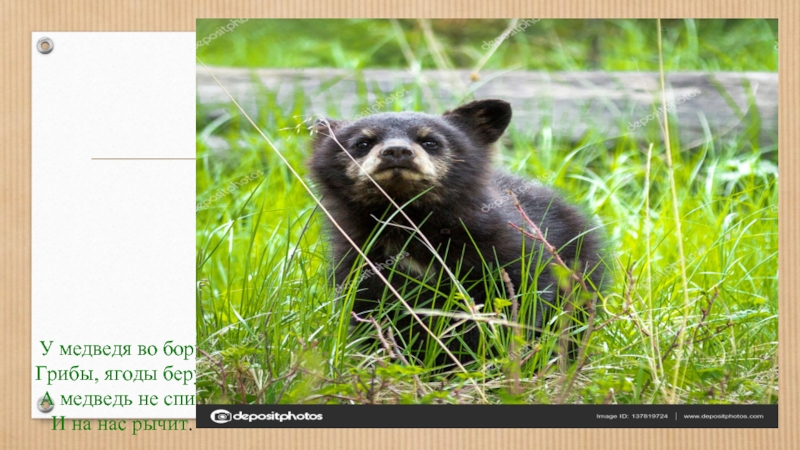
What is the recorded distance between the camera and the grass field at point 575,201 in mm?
3295

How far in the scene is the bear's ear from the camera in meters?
4.47

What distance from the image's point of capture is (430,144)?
4.18m

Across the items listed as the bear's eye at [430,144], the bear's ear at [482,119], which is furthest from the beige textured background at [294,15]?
the bear's ear at [482,119]

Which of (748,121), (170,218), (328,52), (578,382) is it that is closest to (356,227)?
(170,218)

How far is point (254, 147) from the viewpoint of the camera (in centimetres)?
634

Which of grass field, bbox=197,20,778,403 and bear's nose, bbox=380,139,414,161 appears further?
bear's nose, bbox=380,139,414,161

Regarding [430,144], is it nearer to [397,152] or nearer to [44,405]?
[397,152]

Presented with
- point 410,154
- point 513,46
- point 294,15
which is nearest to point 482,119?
point 410,154

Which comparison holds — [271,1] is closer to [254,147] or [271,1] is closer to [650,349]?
[650,349]

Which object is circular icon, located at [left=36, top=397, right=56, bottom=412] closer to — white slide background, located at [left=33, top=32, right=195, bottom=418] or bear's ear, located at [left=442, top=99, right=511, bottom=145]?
white slide background, located at [left=33, top=32, right=195, bottom=418]

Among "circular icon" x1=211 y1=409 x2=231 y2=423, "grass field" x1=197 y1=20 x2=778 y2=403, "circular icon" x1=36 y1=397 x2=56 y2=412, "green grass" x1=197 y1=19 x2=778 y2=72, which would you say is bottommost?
"circular icon" x1=211 y1=409 x2=231 y2=423

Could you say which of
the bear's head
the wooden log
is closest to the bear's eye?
the bear's head

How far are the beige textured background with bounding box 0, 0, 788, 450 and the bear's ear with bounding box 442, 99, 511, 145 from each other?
3.52 feet

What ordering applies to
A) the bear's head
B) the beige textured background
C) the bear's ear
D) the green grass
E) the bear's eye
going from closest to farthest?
the beige textured background < the bear's head < the bear's eye < the bear's ear < the green grass
